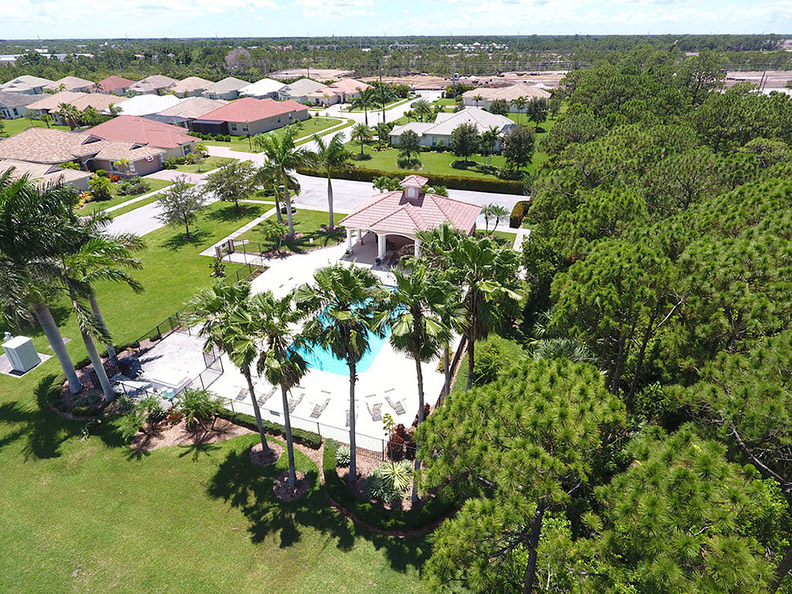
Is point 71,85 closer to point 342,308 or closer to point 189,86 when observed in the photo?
point 189,86

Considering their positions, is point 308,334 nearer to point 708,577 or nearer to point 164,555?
point 164,555

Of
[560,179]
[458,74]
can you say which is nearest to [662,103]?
[560,179]

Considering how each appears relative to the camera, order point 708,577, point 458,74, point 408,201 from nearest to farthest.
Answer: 1. point 708,577
2. point 408,201
3. point 458,74

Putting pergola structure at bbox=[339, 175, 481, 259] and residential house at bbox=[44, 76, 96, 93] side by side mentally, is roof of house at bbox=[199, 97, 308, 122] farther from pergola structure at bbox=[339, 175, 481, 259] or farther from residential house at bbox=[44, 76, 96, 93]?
residential house at bbox=[44, 76, 96, 93]

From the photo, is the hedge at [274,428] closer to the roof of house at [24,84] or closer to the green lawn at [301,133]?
the green lawn at [301,133]

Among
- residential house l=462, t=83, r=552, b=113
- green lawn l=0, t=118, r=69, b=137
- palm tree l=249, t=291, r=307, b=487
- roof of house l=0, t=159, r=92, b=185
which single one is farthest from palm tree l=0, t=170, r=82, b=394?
residential house l=462, t=83, r=552, b=113

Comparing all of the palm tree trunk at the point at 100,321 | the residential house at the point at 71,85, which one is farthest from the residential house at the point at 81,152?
the residential house at the point at 71,85

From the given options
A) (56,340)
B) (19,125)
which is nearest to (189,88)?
(19,125)
